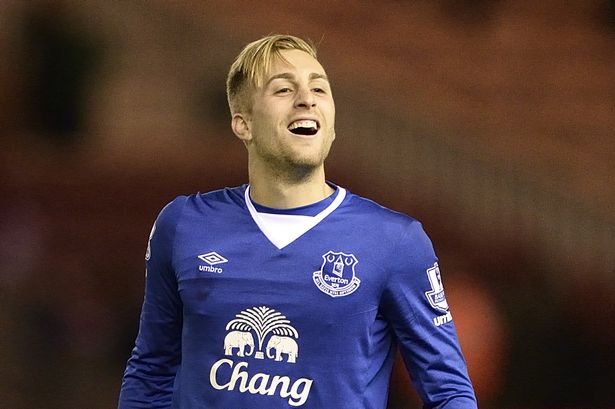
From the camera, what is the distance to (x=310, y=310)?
2094 millimetres

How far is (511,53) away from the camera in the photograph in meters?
4.57

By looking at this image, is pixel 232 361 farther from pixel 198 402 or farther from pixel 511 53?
pixel 511 53

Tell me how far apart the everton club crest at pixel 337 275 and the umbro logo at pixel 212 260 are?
210mm

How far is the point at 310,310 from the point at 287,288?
0.23ft

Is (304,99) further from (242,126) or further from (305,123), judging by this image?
(242,126)

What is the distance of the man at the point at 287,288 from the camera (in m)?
2.07

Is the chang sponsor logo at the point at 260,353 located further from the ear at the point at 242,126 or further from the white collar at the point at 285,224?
the ear at the point at 242,126

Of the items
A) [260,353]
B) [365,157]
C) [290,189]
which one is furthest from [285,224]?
[365,157]

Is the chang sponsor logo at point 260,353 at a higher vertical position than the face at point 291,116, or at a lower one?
lower

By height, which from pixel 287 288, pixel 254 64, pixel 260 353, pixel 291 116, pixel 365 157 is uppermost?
pixel 254 64

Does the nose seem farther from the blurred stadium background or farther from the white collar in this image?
the blurred stadium background

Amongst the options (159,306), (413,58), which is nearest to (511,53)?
(413,58)

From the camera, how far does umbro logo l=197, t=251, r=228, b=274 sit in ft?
7.16

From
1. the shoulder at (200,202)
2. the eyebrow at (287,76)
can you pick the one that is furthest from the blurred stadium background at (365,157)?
the eyebrow at (287,76)
